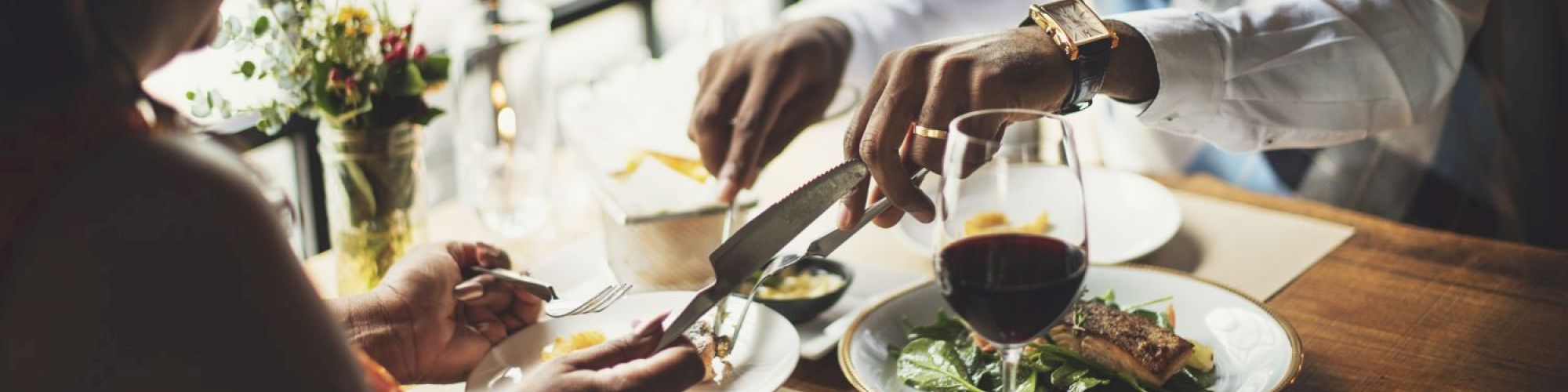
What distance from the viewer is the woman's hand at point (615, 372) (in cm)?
91

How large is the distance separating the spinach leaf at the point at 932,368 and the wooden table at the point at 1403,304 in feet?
0.22

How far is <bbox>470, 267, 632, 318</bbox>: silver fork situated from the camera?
115 centimetres

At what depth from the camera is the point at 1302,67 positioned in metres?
1.49

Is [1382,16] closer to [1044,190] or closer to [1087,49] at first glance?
[1087,49]

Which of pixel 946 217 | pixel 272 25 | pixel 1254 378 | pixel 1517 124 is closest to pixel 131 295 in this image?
pixel 946 217

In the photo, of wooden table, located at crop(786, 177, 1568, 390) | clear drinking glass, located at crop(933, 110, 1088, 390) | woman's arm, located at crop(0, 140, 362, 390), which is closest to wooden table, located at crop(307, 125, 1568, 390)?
wooden table, located at crop(786, 177, 1568, 390)

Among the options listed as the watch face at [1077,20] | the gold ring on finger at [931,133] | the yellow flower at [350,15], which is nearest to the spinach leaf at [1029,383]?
the gold ring on finger at [931,133]

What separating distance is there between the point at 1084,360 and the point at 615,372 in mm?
414

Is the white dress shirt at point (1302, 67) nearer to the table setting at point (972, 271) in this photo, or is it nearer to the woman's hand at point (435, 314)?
the table setting at point (972, 271)

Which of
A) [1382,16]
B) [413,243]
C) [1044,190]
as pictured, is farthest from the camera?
[1382,16]

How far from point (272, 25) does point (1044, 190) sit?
83cm

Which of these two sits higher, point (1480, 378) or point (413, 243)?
point (413, 243)

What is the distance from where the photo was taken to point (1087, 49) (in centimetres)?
122

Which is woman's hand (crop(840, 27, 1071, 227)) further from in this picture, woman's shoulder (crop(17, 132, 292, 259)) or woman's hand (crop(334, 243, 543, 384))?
woman's shoulder (crop(17, 132, 292, 259))
